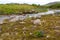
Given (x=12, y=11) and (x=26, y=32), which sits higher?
(x=26, y=32)

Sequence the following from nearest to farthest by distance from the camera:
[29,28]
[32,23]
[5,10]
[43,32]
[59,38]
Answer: [59,38] → [43,32] → [29,28] → [32,23] → [5,10]

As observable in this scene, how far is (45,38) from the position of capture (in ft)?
39.9

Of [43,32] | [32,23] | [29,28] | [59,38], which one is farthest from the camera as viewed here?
[32,23]

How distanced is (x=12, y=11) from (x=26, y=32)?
32.2 ft

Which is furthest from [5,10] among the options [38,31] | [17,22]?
[38,31]

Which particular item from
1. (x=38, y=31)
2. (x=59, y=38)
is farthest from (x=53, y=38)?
(x=38, y=31)

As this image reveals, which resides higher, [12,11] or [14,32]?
[14,32]

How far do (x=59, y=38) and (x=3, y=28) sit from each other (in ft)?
12.2

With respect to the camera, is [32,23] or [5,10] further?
[5,10]

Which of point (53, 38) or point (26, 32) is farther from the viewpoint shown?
point (26, 32)

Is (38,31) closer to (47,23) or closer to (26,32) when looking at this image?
(26,32)

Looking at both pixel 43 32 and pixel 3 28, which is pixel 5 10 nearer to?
pixel 3 28

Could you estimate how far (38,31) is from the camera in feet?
42.3

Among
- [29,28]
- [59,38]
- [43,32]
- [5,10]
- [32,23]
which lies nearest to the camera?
[59,38]
